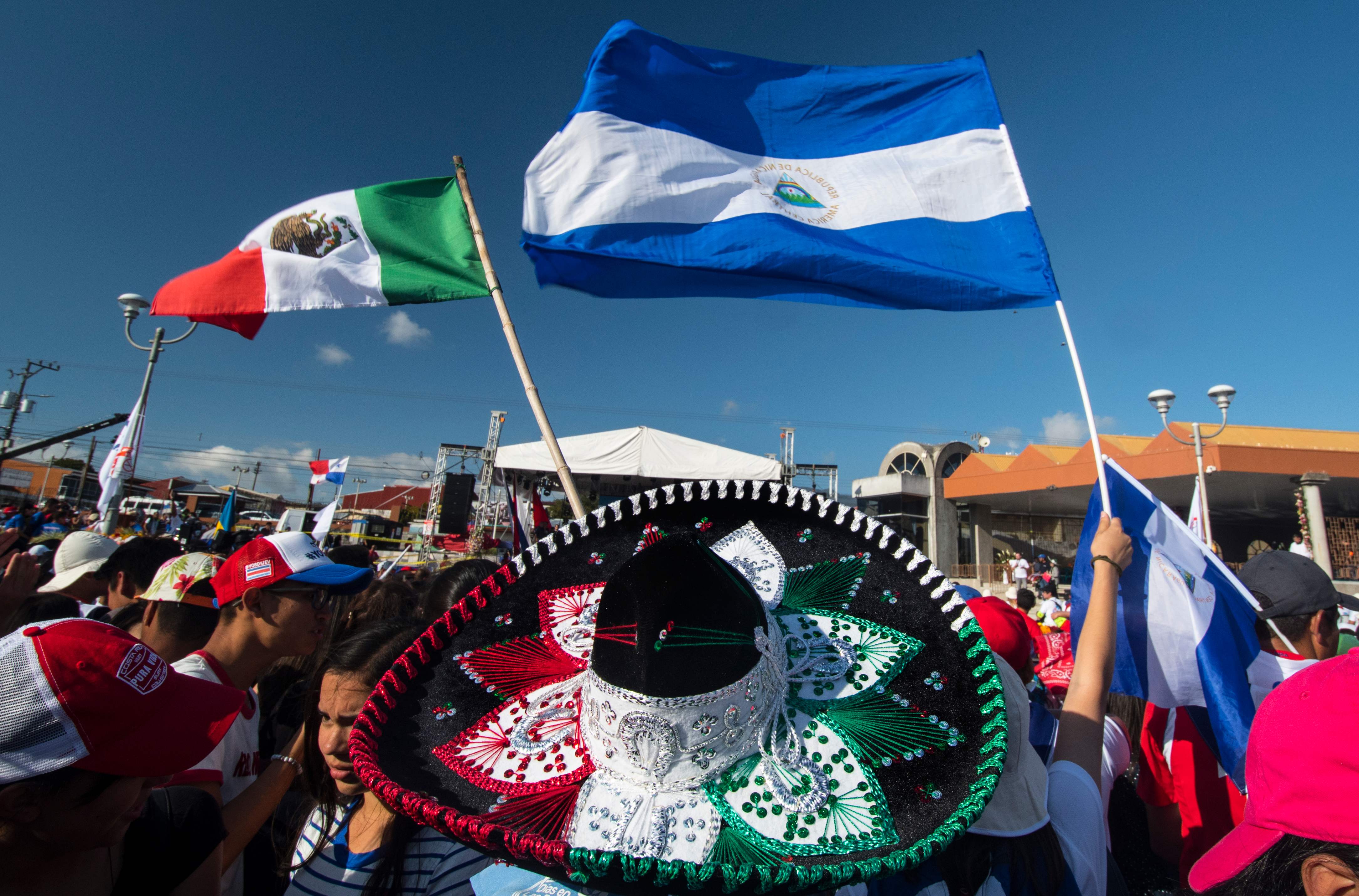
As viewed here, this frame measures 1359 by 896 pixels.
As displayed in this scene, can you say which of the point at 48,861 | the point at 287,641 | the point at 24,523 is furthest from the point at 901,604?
the point at 24,523

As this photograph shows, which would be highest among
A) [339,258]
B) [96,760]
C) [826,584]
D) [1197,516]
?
[339,258]

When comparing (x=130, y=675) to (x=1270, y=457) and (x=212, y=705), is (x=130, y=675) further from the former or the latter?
(x=1270, y=457)

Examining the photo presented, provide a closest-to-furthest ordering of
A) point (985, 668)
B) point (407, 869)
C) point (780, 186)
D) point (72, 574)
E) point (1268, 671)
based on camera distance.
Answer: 1. point (985, 668)
2. point (407, 869)
3. point (1268, 671)
4. point (780, 186)
5. point (72, 574)

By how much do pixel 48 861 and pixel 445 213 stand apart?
158 inches

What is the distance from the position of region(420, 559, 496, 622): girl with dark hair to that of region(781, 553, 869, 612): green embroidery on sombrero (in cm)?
256

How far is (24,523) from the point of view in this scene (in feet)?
35.2

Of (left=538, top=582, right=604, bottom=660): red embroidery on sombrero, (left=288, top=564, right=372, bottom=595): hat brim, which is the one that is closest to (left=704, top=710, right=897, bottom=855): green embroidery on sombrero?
(left=538, top=582, right=604, bottom=660): red embroidery on sombrero

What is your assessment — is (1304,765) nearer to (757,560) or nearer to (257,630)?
(757,560)

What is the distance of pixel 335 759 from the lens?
5.88ft

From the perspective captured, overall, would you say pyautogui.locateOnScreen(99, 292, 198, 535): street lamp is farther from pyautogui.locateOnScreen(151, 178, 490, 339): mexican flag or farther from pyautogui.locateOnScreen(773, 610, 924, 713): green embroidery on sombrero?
pyautogui.locateOnScreen(773, 610, 924, 713): green embroidery on sombrero

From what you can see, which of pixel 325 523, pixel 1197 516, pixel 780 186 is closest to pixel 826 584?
pixel 780 186

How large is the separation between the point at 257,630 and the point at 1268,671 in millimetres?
3605

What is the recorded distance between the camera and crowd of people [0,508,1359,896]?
0.95m

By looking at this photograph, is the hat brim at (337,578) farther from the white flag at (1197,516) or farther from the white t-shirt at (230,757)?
the white flag at (1197,516)
